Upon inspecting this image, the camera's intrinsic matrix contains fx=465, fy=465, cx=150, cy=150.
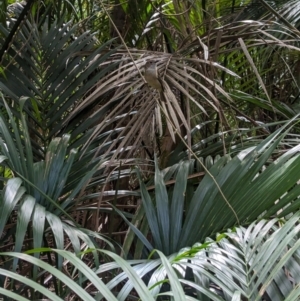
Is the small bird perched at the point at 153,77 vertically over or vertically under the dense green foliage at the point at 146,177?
over

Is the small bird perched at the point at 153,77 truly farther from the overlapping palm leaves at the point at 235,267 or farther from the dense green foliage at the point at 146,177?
the overlapping palm leaves at the point at 235,267

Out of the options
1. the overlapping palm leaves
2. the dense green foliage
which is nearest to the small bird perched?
the dense green foliage

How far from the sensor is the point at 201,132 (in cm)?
130

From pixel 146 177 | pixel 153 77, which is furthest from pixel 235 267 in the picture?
pixel 146 177

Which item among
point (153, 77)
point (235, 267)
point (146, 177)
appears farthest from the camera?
point (146, 177)

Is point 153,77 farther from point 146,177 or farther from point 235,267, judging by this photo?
point 146,177

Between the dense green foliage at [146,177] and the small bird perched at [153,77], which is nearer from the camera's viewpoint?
the dense green foliage at [146,177]

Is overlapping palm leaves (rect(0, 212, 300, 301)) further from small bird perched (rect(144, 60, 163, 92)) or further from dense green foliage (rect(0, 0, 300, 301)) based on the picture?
small bird perched (rect(144, 60, 163, 92))

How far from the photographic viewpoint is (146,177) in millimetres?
1152

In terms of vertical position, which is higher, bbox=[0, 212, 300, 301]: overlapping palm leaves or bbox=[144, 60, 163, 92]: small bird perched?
bbox=[144, 60, 163, 92]: small bird perched

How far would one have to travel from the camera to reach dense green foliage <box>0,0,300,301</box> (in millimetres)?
542

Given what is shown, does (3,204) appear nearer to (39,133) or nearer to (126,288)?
(126,288)

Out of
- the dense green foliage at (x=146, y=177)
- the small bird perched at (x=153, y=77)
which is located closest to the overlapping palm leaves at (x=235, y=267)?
the dense green foliage at (x=146, y=177)

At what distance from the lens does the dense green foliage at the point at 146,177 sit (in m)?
0.54
